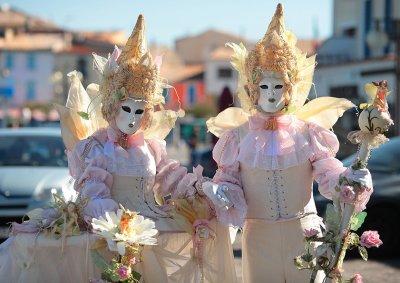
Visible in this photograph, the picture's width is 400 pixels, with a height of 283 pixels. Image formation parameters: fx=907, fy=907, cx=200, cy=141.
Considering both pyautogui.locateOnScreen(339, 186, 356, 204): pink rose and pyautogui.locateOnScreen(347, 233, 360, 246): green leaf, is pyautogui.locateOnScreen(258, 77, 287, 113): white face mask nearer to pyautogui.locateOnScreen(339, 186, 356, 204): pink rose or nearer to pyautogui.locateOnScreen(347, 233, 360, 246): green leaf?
pyautogui.locateOnScreen(339, 186, 356, 204): pink rose

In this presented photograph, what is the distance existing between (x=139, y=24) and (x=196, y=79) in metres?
69.3

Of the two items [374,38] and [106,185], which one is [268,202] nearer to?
[106,185]

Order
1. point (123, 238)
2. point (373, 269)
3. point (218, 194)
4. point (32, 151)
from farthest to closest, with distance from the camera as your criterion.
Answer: point (32, 151)
point (373, 269)
point (218, 194)
point (123, 238)

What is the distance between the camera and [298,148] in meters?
6.03

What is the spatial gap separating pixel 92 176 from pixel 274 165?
123 cm

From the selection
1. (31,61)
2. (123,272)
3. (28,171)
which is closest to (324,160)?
(123,272)

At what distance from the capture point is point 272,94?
19.8ft

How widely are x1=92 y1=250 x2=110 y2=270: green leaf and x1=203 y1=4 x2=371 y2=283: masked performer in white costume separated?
31.5 inches

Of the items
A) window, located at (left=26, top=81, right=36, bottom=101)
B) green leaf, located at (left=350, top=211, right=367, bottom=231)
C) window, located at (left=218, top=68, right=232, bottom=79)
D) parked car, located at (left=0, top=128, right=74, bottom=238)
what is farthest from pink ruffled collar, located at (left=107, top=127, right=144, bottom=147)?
window, located at (left=26, top=81, right=36, bottom=101)

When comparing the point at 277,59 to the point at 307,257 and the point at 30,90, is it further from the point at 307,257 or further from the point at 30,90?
Result: the point at 30,90

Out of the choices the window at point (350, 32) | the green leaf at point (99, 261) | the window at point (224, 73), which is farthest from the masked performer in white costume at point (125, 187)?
the window at point (224, 73)

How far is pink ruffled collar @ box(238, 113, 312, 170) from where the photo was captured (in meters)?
5.98

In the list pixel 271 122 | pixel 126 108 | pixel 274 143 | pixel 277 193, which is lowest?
pixel 277 193

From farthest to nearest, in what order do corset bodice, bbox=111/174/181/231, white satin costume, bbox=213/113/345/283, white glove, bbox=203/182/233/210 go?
corset bodice, bbox=111/174/181/231
white satin costume, bbox=213/113/345/283
white glove, bbox=203/182/233/210
